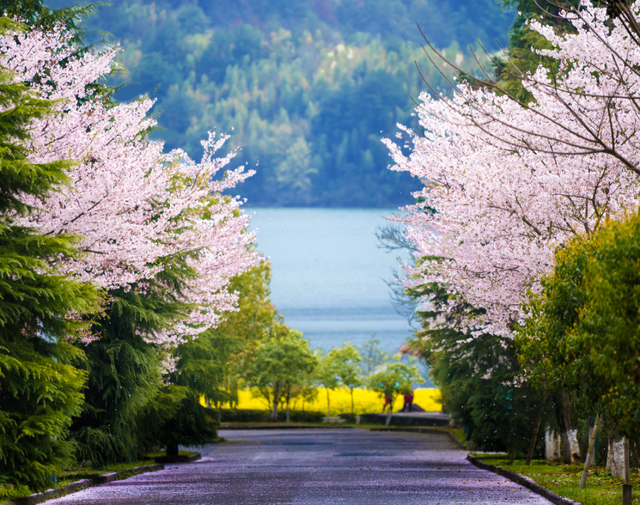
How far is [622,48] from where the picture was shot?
42.4 ft

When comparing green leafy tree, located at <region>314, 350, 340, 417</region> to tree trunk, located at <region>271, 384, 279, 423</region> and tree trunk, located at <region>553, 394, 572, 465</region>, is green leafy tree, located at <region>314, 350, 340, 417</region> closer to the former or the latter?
tree trunk, located at <region>271, 384, 279, 423</region>

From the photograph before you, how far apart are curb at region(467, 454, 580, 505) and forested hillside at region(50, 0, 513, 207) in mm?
126829

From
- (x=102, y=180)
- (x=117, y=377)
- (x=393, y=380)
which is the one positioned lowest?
(x=393, y=380)

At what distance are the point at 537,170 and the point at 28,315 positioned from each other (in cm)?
983

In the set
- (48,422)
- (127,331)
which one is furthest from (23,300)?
(127,331)

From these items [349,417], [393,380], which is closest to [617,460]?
[393,380]

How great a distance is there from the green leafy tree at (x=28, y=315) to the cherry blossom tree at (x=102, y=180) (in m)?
0.60

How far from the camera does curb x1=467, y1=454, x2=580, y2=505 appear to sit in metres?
11.0

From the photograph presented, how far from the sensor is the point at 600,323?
22.0ft

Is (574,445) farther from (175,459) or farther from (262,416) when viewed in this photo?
(262,416)

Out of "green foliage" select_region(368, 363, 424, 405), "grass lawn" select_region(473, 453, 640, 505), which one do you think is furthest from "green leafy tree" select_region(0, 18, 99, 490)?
"green foliage" select_region(368, 363, 424, 405)

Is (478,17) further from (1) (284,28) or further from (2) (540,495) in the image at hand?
(2) (540,495)

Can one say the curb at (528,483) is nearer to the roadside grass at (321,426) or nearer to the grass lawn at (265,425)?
the roadside grass at (321,426)

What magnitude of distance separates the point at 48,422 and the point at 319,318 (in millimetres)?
180903
